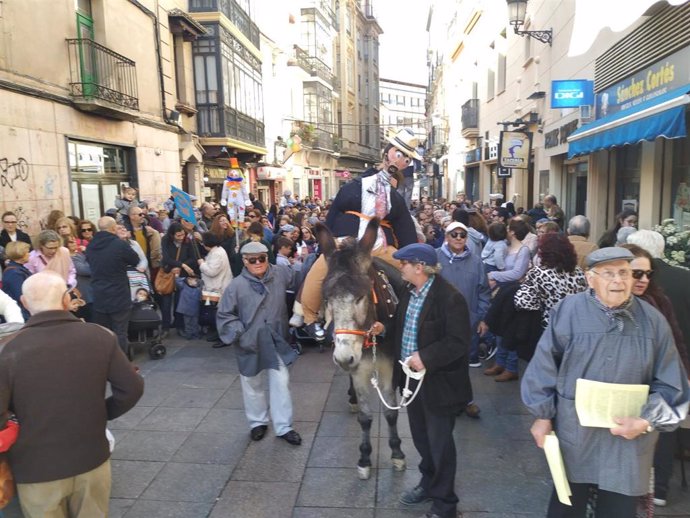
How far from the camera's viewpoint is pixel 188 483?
4.14 m

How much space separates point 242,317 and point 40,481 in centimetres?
234

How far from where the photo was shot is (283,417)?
191 inches

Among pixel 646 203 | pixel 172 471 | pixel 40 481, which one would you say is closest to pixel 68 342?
pixel 40 481

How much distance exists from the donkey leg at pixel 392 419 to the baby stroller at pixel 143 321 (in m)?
4.28

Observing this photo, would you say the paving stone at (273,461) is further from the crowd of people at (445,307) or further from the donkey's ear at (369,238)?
the donkey's ear at (369,238)

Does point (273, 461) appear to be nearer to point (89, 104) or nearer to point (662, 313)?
point (662, 313)

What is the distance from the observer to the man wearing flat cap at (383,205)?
15.2ft

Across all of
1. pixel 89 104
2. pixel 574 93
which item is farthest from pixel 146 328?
pixel 574 93

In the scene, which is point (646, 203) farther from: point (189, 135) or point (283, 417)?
point (189, 135)

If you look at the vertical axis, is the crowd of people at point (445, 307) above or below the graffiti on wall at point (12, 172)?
below

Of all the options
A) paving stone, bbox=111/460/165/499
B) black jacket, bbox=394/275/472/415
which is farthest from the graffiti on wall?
black jacket, bbox=394/275/472/415

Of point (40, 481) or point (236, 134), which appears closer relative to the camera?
point (40, 481)

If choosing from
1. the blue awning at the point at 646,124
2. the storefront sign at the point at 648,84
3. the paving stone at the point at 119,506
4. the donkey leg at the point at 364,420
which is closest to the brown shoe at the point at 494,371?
the donkey leg at the point at 364,420

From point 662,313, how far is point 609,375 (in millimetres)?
1082
